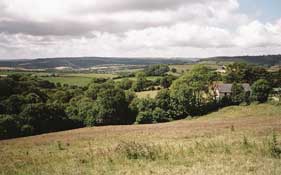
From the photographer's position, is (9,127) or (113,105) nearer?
(9,127)

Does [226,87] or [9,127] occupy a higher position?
[226,87]

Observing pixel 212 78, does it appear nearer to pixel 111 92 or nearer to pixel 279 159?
pixel 111 92

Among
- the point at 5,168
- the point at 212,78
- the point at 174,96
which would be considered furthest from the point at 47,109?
the point at 5,168

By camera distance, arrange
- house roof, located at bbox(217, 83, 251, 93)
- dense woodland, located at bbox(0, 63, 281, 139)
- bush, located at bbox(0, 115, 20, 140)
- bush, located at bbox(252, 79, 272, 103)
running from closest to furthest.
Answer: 1. bush, located at bbox(0, 115, 20, 140)
2. dense woodland, located at bbox(0, 63, 281, 139)
3. bush, located at bbox(252, 79, 272, 103)
4. house roof, located at bbox(217, 83, 251, 93)

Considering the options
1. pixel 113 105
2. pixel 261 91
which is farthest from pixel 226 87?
pixel 113 105

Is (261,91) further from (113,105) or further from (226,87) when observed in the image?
(113,105)

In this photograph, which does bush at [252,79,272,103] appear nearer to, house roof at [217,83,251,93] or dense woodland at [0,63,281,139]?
dense woodland at [0,63,281,139]

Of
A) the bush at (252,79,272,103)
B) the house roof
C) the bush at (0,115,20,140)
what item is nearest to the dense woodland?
the bush at (252,79,272,103)

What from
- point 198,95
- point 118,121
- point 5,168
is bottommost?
point 118,121

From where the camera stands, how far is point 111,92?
92188 mm

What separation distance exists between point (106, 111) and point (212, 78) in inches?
1582

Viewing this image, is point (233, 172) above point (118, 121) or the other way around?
above

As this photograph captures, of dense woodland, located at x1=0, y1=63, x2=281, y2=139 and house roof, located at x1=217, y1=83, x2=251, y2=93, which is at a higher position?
house roof, located at x1=217, y1=83, x2=251, y2=93

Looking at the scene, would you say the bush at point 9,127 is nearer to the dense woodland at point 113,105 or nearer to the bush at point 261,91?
the dense woodland at point 113,105
